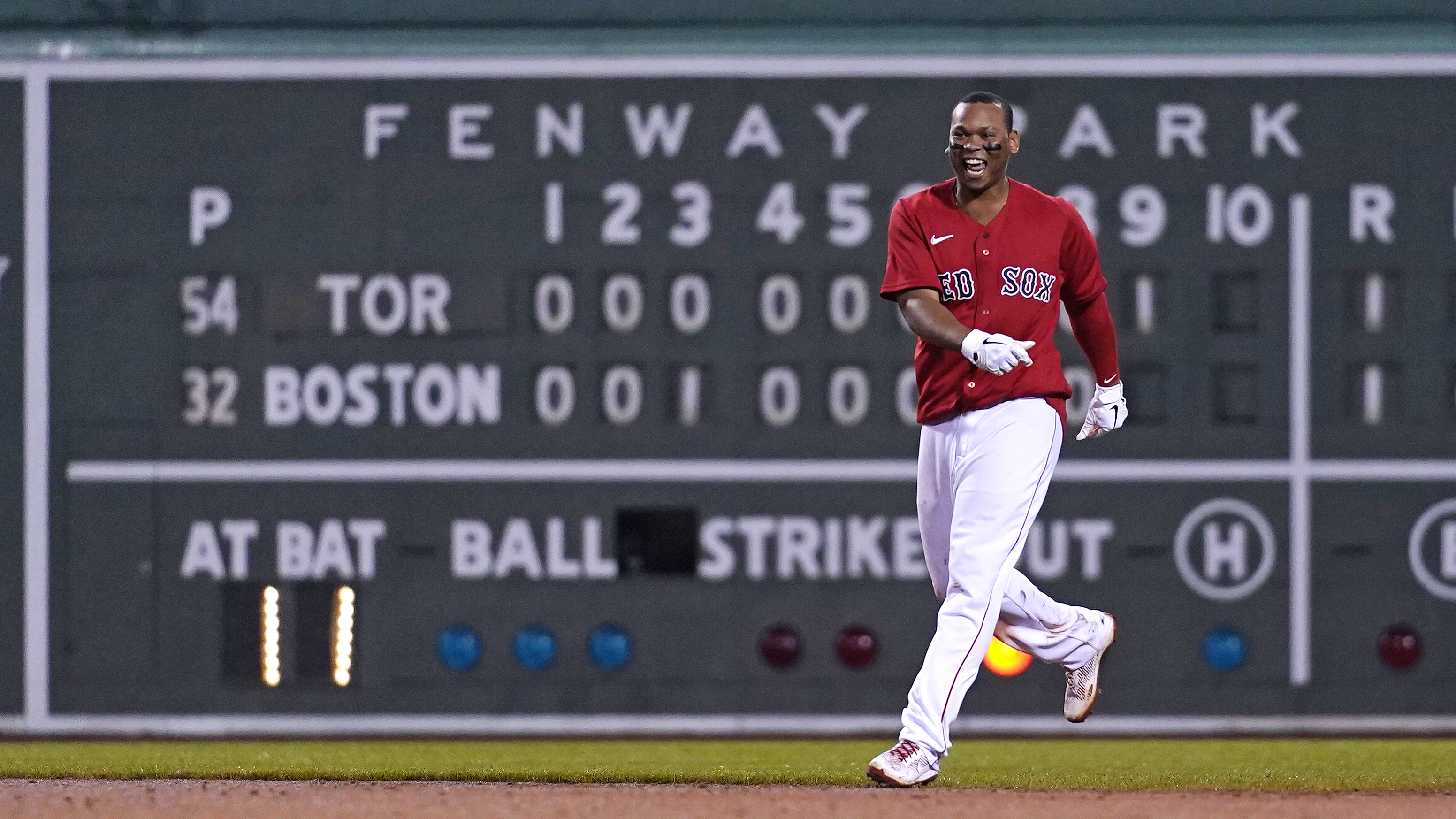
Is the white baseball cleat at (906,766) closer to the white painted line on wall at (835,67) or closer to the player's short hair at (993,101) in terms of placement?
the player's short hair at (993,101)

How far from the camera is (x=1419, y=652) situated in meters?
7.30

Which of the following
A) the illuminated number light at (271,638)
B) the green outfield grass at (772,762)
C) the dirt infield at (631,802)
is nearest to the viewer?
the dirt infield at (631,802)

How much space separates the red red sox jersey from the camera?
5.65 metres

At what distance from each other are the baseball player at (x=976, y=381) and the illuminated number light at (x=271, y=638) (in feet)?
7.74

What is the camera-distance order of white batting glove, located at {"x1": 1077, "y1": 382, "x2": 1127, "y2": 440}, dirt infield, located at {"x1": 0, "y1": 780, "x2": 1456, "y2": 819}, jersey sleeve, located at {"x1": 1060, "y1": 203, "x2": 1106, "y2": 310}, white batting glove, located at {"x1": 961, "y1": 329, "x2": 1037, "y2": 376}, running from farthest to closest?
white batting glove, located at {"x1": 1077, "y1": 382, "x2": 1127, "y2": 440}, jersey sleeve, located at {"x1": 1060, "y1": 203, "x2": 1106, "y2": 310}, dirt infield, located at {"x1": 0, "y1": 780, "x2": 1456, "y2": 819}, white batting glove, located at {"x1": 961, "y1": 329, "x2": 1037, "y2": 376}

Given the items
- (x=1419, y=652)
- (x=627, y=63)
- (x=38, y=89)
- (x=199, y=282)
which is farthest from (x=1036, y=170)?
(x=38, y=89)

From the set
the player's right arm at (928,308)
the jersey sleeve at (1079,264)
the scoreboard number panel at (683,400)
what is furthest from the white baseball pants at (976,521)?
the scoreboard number panel at (683,400)

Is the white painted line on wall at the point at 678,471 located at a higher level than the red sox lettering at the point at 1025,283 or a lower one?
lower

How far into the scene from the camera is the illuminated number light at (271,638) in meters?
7.35

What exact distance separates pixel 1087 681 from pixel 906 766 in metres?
0.76

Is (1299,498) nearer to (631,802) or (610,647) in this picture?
(610,647)

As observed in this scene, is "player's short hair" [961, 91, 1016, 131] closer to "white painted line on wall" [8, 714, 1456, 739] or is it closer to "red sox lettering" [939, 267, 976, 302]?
"red sox lettering" [939, 267, 976, 302]

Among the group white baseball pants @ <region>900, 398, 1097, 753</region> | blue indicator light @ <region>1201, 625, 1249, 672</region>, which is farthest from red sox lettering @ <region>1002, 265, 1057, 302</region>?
blue indicator light @ <region>1201, 625, 1249, 672</region>

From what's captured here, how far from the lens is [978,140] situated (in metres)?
5.59
